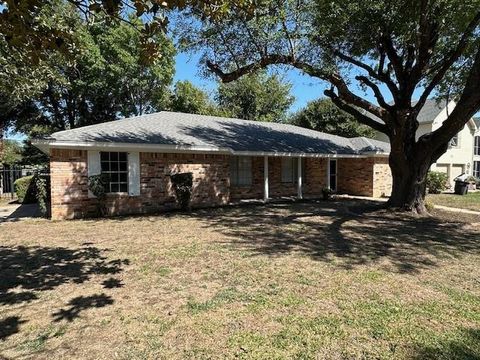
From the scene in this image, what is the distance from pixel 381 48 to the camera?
1220 centimetres

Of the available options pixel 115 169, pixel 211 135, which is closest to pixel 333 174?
pixel 211 135

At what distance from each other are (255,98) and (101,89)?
1377cm

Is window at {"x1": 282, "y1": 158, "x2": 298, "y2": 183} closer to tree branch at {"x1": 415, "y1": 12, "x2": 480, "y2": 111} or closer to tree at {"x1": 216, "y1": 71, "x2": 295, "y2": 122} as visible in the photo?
tree branch at {"x1": 415, "y1": 12, "x2": 480, "y2": 111}

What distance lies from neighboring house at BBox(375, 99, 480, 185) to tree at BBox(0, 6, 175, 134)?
1983cm

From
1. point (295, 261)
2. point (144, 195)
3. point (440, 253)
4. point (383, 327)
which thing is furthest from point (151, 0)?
point (144, 195)

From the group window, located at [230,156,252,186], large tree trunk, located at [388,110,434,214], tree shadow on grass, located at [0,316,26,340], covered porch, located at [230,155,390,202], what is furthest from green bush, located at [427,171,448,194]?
tree shadow on grass, located at [0,316,26,340]

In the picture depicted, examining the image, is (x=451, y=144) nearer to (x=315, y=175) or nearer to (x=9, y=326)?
(x=315, y=175)

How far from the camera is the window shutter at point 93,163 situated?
38.2 feet

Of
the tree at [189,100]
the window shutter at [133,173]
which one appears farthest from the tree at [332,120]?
the window shutter at [133,173]

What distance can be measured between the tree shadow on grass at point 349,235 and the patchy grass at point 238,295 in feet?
A: 0.20

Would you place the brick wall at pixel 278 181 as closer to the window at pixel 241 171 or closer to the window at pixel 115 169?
the window at pixel 241 171

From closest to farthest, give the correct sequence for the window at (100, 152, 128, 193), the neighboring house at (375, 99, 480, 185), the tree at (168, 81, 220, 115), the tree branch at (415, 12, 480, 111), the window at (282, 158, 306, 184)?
the tree branch at (415, 12, 480, 111), the window at (100, 152, 128, 193), the window at (282, 158, 306, 184), the neighboring house at (375, 99, 480, 185), the tree at (168, 81, 220, 115)

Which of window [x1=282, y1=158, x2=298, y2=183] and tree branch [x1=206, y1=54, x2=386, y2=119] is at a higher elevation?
tree branch [x1=206, y1=54, x2=386, y2=119]

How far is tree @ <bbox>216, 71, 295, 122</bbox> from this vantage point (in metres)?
33.1
